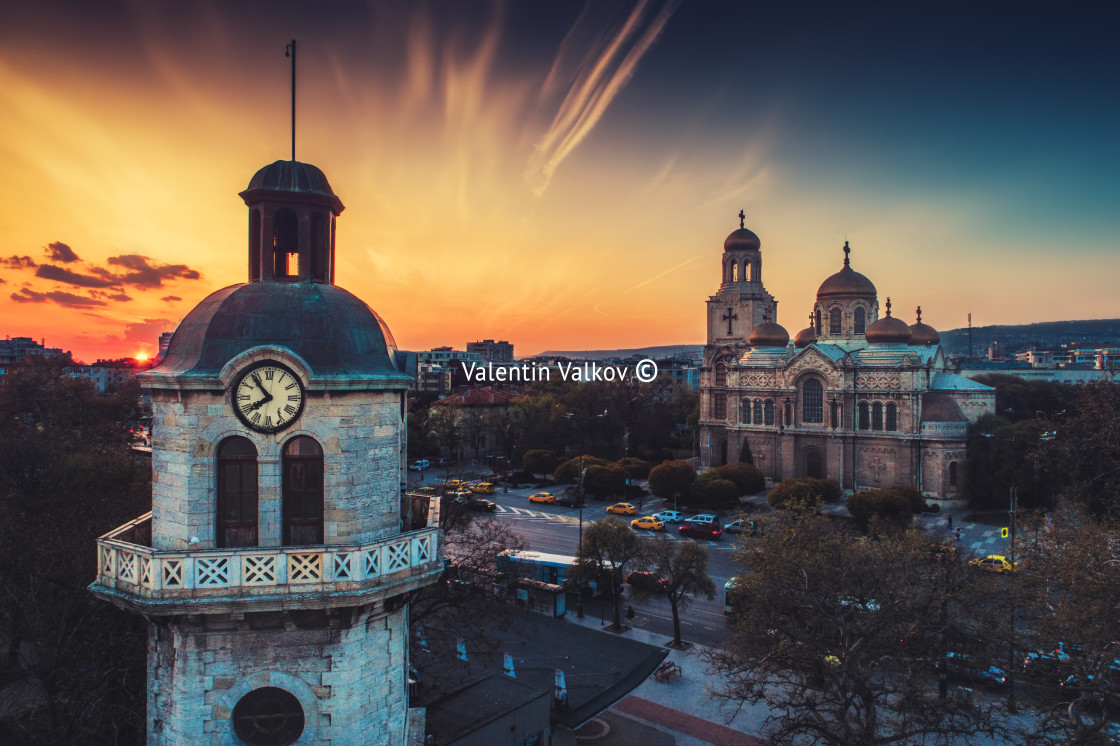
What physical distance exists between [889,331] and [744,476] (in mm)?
18603

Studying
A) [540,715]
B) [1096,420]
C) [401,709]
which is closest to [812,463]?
[1096,420]

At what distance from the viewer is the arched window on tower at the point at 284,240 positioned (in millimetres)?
12617

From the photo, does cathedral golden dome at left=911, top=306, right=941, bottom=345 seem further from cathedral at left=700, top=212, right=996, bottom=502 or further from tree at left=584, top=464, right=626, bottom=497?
tree at left=584, top=464, right=626, bottom=497

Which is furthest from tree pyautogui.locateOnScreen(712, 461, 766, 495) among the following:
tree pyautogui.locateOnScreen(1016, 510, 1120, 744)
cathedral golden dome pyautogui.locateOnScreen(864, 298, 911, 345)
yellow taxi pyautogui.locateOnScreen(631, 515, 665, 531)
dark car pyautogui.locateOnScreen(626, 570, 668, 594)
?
tree pyautogui.locateOnScreen(1016, 510, 1120, 744)

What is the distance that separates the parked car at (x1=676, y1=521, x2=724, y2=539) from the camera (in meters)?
44.4

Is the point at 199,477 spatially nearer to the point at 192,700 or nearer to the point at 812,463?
the point at 192,700

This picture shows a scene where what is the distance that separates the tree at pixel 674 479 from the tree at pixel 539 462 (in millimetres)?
15296

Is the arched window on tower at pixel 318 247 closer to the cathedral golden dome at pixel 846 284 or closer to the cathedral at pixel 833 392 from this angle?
the cathedral at pixel 833 392

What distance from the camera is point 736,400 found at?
210 feet

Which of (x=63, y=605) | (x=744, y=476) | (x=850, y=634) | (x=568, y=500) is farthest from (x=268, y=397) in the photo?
(x=744, y=476)

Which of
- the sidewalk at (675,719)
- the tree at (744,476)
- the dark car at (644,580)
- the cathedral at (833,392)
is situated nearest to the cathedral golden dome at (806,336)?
the cathedral at (833,392)

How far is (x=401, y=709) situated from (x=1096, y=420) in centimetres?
2893

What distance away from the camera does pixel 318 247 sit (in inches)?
502

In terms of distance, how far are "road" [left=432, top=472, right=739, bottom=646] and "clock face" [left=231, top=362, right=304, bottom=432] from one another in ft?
60.8
